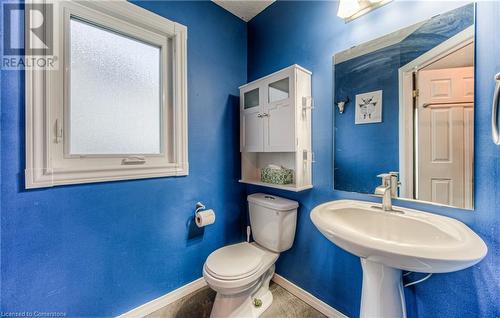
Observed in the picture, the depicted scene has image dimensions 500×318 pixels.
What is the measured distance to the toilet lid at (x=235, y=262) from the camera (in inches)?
45.8

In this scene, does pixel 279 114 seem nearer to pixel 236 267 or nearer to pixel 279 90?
pixel 279 90

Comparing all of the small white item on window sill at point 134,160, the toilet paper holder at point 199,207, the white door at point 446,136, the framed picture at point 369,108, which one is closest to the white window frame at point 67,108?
the small white item on window sill at point 134,160

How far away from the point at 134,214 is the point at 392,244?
139 centimetres

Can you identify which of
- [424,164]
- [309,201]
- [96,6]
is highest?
[96,6]

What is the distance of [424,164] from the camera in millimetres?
966

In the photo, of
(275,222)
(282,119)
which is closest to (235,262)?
(275,222)

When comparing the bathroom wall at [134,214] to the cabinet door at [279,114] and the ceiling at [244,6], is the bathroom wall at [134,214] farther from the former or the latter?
the cabinet door at [279,114]

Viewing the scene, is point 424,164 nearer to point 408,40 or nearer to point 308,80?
point 408,40

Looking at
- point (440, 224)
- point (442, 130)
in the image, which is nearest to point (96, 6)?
point (442, 130)

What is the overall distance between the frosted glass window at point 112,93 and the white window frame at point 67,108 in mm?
47

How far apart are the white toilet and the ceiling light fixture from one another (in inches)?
49.1

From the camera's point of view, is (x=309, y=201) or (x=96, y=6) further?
(x=309, y=201)

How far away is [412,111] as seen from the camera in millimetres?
996

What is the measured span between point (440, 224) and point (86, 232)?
5.81ft
